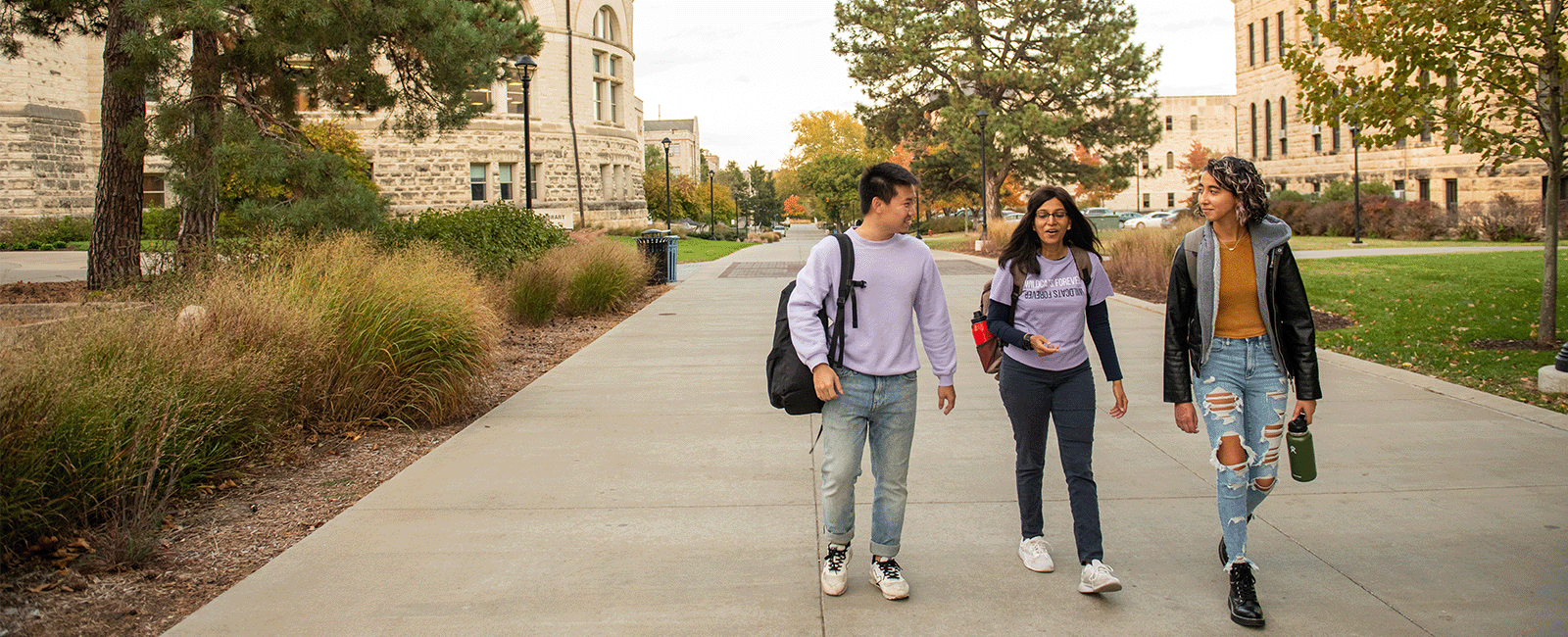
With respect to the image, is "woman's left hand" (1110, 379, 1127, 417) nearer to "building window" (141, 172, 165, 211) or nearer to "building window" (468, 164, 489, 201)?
"building window" (468, 164, 489, 201)

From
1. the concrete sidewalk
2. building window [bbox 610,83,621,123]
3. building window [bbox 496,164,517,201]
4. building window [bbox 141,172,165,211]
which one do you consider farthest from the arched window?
the concrete sidewalk

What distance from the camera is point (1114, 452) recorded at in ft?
21.6

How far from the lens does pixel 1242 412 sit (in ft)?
13.3

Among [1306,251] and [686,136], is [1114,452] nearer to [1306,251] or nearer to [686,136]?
[1306,251]

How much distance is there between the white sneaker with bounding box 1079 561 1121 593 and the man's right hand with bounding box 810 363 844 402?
126cm

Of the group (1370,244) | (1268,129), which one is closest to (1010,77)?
(1370,244)

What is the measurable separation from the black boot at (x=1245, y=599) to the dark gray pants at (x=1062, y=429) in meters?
0.50

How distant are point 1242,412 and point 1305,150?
55.4 metres

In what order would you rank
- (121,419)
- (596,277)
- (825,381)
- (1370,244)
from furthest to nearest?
(1370,244)
(596,277)
(121,419)
(825,381)

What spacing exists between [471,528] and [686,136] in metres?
140

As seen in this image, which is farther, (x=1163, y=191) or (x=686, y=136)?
(x=686, y=136)

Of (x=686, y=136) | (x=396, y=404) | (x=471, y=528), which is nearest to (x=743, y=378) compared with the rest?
(x=396, y=404)

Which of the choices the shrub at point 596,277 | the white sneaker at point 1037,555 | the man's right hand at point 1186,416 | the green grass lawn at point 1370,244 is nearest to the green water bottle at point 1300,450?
the man's right hand at point 1186,416

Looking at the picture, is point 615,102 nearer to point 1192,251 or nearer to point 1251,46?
point 1251,46
